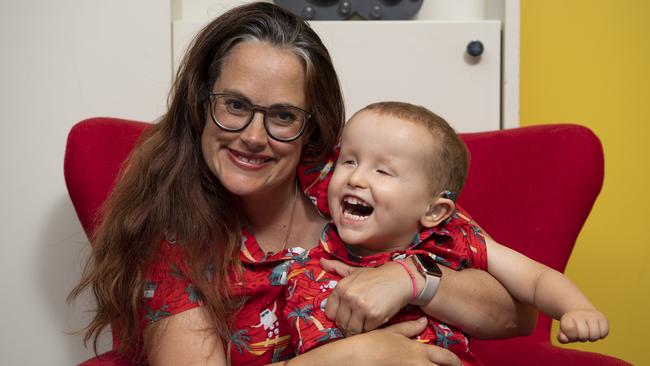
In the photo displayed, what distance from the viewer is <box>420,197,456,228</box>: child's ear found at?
1355mm

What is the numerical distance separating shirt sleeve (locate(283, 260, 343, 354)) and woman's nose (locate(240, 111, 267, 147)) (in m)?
0.27

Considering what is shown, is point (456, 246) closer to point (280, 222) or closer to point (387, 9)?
point (280, 222)

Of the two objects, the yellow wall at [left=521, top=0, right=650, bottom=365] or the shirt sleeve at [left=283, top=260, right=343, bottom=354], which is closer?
the shirt sleeve at [left=283, top=260, right=343, bottom=354]

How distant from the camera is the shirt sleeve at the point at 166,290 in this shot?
1.39 metres

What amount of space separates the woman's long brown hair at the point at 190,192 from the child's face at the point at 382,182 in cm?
19

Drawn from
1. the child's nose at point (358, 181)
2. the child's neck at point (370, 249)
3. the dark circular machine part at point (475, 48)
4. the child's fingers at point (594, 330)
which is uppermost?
the dark circular machine part at point (475, 48)

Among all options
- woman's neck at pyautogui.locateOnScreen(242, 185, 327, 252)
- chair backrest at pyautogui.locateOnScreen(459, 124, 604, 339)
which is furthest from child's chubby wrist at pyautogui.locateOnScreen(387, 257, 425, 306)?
chair backrest at pyautogui.locateOnScreen(459, 124, 604, 339)

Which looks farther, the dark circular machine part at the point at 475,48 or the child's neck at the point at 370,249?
the dark circular machine part at the point at 475,48

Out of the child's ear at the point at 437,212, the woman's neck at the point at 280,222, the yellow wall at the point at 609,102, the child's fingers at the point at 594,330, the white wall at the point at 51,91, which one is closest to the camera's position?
the child's fingers at the point at 594,330

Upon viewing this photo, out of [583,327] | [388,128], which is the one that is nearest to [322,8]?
[388,128]

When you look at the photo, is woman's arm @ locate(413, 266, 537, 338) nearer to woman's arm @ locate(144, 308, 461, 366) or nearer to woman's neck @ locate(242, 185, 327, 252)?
woman's arm @ locate(144, 308, 461, 366)

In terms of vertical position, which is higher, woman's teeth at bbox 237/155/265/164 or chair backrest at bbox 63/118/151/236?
woman's teeth at bbox 237/155/265/164

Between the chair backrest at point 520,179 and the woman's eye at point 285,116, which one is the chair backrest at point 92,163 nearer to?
the chair backrest at point 520,179

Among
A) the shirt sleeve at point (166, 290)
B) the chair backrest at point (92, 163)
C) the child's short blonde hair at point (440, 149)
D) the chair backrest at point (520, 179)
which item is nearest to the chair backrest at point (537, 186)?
the chair backrest at point (520, 179)
